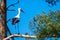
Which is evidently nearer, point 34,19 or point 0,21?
point 34,19

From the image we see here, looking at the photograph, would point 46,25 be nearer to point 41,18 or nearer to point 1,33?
point 41,18

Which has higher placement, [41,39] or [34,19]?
[34,19]

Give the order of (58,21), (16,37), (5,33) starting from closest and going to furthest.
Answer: (58,21), (16,37), (5,33)

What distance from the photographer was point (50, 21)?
19.4 feet

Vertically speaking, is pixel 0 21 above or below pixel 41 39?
above

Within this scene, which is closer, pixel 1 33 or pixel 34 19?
pixel 34 19

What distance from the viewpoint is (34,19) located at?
20.0 feet

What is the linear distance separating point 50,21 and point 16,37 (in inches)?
63.2

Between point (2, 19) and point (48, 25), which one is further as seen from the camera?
point (2, 19)

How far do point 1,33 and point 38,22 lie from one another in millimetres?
2564

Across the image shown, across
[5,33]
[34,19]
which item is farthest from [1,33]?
[34,19]

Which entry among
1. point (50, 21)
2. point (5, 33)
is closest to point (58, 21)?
point (50, 21)

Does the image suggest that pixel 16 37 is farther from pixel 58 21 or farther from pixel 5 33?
pixel 58 21

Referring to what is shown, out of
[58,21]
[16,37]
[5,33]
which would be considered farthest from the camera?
[5,33]
